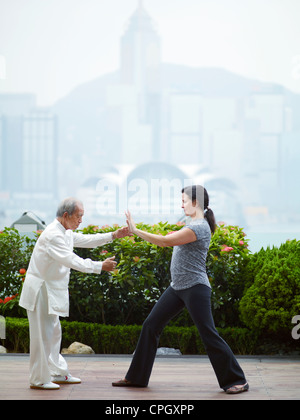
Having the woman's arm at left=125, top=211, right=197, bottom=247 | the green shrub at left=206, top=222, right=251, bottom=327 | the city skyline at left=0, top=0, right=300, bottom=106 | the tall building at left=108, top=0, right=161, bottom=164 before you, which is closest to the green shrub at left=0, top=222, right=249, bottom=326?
the green shrub at left=206, top=222, right=251, bottom=327

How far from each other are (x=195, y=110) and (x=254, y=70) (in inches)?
126

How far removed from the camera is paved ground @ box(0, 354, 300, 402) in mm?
4070

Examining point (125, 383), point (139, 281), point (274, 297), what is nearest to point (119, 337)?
point (139, 281)

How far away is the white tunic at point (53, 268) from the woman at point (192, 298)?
0.43m

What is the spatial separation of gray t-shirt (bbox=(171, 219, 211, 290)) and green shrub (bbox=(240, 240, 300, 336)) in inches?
57.9

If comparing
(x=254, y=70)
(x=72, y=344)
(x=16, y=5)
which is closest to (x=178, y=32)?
(x=254, y=70)

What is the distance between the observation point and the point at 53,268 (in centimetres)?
422

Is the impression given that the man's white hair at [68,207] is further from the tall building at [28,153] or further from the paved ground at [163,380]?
the tall building at [28,153]

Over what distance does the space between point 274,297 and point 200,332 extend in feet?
5.10

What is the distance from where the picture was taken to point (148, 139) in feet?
76.2

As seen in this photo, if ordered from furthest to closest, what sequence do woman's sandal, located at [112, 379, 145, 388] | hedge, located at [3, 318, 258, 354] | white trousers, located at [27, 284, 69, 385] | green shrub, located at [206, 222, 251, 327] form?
1. green shrub, located at [206, 222, 251, 327]
2. hedge, located at [3, 318, 258, 354]
3. woman's sandal, located at [112, 379, 145, 388]
4. white trousers, located at [27, 284, 69, 385]

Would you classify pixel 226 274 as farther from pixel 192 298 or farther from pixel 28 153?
pixel 28 153

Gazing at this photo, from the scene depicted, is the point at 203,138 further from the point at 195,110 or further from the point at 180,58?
the point at 180,58

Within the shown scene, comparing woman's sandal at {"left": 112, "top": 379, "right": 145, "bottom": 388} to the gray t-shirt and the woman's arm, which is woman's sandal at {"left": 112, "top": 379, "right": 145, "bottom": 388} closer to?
the gray t-shirt
